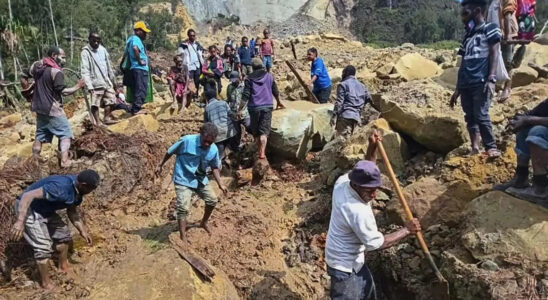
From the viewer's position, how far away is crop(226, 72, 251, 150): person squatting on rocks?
6814mm

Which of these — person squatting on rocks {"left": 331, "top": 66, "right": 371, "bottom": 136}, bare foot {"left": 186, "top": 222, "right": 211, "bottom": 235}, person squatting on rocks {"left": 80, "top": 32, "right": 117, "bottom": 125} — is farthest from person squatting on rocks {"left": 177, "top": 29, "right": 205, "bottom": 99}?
bare foot {"left": 186, "top": 222, "right": 211, "bottom": 235}

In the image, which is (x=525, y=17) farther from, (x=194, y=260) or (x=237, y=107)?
(x=194, y=260)

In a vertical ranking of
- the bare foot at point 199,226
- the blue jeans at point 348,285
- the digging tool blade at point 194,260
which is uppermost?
the blue jeans at point 348,285

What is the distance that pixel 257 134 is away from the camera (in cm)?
679

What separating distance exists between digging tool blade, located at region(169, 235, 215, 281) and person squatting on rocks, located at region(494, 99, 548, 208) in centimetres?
281

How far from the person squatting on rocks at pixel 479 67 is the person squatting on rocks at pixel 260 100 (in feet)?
9.17

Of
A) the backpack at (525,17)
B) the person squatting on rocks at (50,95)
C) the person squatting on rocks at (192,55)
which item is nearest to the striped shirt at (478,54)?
the backpack at (525,17)

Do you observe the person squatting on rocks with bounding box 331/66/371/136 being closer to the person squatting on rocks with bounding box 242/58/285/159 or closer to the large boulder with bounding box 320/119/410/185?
the large boulder with bounding box 320/119/410/185

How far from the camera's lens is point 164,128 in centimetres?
823

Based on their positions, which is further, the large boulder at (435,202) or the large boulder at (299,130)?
the large boulder at (299,130)

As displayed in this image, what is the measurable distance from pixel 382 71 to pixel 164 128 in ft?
18.4

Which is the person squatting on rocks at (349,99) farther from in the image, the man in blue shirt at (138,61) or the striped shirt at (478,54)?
the man in blue shirt at (138,61)

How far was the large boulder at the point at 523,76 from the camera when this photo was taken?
6.86 m

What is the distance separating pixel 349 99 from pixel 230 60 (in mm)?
6711
